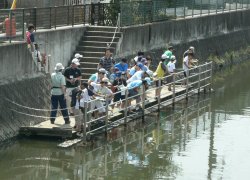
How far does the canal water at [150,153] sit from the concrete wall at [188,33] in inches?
210

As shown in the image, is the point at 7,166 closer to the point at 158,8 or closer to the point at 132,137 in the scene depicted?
the point at 132,137

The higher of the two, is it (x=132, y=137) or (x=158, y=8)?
(x=158, y=8)

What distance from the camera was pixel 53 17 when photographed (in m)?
25.6

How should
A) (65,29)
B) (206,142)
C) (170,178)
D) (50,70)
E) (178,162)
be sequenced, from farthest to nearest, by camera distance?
(65,29), (50,70), (206,142), (178,162), (170,178)

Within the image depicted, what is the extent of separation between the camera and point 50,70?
78.4ft

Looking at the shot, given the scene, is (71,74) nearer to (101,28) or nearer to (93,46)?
(93,46)

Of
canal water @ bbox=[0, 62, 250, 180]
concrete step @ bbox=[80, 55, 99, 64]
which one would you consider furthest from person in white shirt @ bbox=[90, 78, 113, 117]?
concrete step @ bbox=[80, 55, 99, 64]

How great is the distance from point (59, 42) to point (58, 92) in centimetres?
476

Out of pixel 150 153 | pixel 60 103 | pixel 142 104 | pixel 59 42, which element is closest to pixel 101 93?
pixel 60 103

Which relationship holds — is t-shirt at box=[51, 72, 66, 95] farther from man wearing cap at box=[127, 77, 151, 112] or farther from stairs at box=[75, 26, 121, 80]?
stairs at box=[75, 26, 121, 80]

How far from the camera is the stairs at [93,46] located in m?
26.1

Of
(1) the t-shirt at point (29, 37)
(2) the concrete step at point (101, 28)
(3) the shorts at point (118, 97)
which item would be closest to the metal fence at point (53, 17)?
(1) the t-shirt at point (29, 37)

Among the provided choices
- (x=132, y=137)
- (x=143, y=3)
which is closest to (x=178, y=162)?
(x=132, y=137)

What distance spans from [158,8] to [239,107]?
25.3 ft
